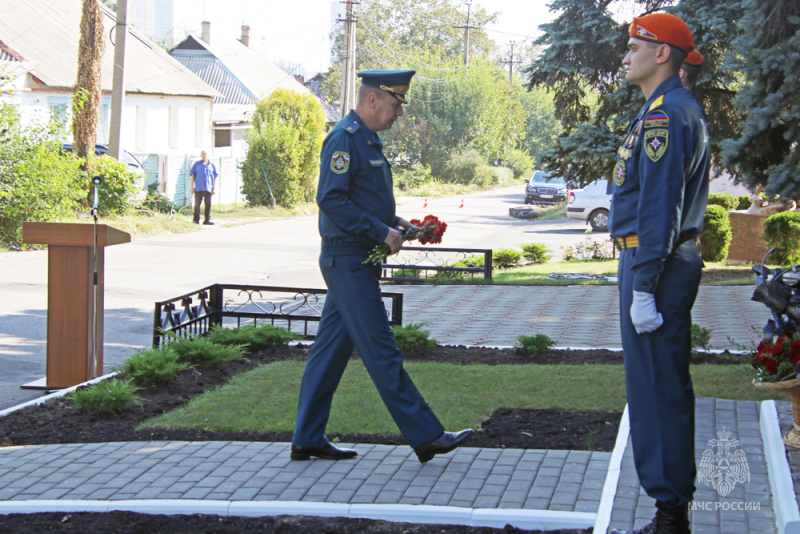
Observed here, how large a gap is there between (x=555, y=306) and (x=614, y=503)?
26.7 ft

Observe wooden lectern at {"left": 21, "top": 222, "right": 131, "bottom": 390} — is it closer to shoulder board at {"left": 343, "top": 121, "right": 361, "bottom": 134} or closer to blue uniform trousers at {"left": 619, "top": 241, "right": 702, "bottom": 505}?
shoulder board at {"left": 343, "top": 121, "right": 361, "bottom": 134}

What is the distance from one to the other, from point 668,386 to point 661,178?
82cm

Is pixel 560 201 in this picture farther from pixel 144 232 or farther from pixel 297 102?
pixel 144 232

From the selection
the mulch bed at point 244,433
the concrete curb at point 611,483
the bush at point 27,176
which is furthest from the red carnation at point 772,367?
the bush at point 27,176

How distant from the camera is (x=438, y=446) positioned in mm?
4438

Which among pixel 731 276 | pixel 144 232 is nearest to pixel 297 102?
pixel 144 232

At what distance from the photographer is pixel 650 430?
3359mm

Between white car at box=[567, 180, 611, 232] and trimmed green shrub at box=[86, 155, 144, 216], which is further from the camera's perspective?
white car at box=[567, 180, 611, 232]

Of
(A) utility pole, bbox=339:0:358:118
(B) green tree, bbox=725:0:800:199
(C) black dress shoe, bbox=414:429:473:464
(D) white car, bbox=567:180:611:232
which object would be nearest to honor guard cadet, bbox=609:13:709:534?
(C) black dress shoe, bbox=414:429:473:464

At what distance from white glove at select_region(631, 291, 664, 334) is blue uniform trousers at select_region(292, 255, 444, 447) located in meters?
1.52

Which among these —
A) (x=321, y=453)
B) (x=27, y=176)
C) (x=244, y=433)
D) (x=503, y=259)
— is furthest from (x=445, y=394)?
(x=27, y=176)

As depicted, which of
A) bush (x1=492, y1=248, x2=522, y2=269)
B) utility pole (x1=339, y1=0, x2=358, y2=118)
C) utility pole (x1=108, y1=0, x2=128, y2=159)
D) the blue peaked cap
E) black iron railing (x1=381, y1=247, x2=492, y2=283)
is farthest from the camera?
utility pole (x1=339, y1=0, x2=358, y2=118)

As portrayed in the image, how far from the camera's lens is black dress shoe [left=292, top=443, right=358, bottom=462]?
4.62 metres

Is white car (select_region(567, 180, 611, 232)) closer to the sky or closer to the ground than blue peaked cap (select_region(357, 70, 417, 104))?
closer to the ground
